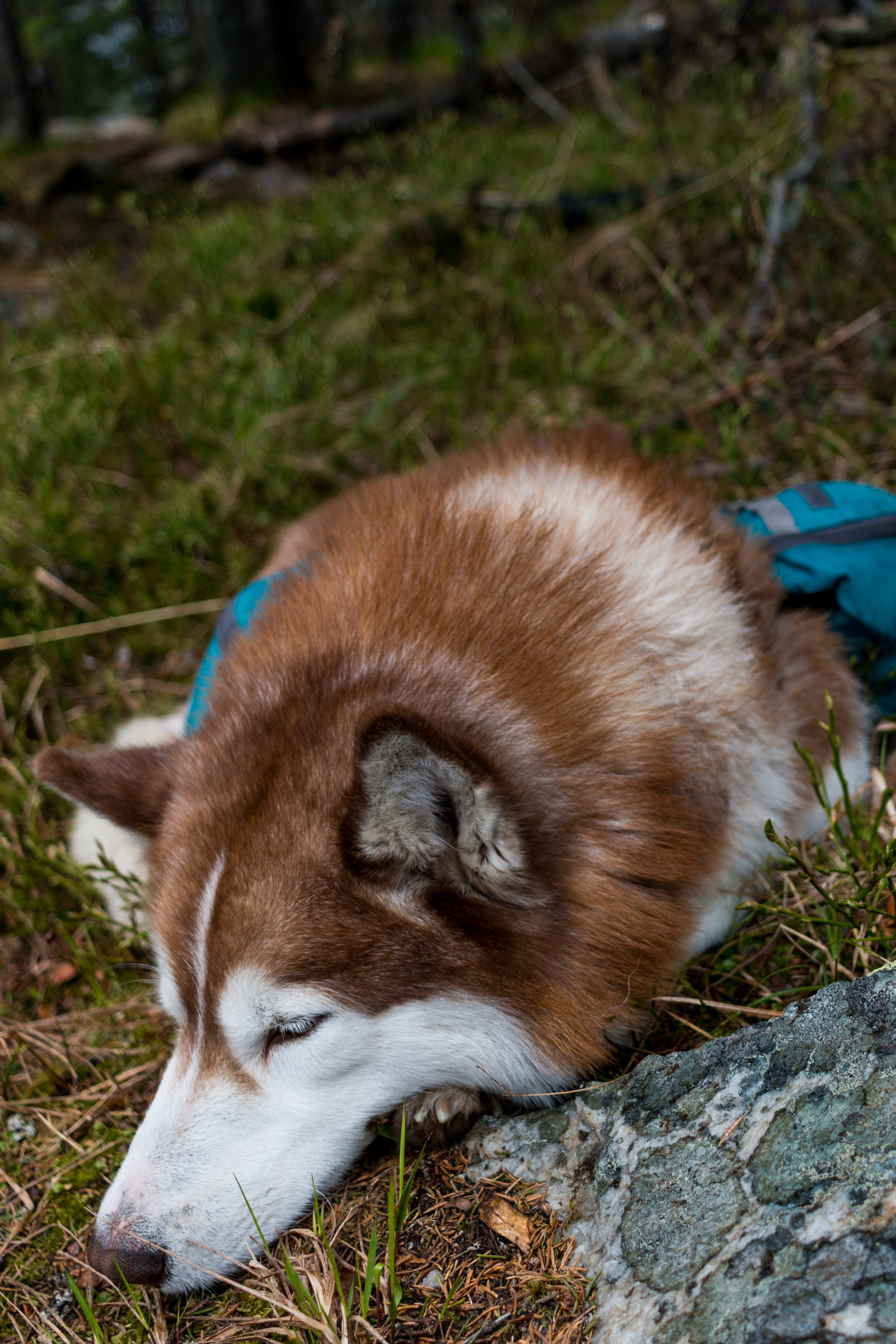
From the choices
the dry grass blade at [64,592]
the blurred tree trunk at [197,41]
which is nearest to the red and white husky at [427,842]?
the dry grass blade at [64,592]

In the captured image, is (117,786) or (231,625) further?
(231,625)

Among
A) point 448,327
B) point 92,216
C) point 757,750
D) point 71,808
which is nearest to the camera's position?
point 757,750

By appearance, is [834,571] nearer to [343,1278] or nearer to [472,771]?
[472,771]

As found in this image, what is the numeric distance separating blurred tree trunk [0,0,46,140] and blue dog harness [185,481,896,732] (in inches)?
397

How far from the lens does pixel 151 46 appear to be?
26.0 metres

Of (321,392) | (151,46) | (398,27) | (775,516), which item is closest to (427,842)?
(775,516)

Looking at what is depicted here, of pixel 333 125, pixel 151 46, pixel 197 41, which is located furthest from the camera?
pixel 151 46

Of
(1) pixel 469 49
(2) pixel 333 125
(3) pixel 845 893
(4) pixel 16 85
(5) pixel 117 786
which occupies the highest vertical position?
(4) pixel 16 85

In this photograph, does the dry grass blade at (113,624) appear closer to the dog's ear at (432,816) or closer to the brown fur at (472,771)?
the brown fur at (472,771)

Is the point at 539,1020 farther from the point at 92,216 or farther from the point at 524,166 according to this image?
the point at 92,216

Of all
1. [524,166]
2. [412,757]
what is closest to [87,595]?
[412,757]

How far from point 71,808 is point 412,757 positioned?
7.03 ft

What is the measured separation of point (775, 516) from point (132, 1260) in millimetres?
2401

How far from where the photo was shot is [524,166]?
6.52 meters
